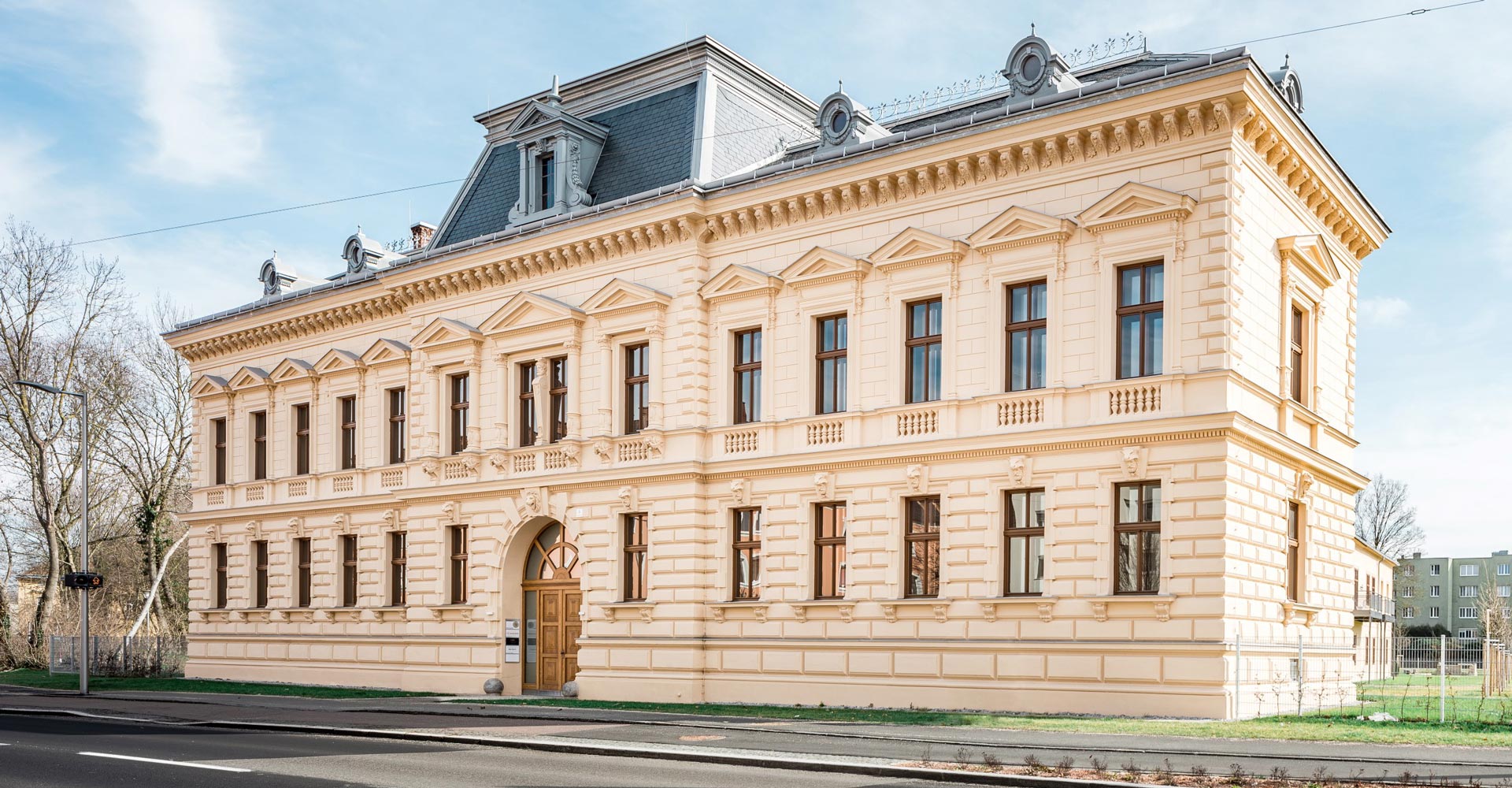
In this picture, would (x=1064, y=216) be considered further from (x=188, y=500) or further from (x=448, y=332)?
(x=188, y=500)

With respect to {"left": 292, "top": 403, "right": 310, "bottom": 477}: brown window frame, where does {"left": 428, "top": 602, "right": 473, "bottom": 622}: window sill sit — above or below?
below

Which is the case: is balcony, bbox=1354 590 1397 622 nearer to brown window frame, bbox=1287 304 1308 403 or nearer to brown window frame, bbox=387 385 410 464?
brown window frame, bbox=1287 304 1308 403

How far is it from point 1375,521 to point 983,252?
8025cm

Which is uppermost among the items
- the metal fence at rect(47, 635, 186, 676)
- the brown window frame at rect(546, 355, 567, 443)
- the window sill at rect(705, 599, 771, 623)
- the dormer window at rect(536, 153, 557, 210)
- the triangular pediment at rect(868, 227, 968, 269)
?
the dormer window at rect(536, 153, 557, 210)

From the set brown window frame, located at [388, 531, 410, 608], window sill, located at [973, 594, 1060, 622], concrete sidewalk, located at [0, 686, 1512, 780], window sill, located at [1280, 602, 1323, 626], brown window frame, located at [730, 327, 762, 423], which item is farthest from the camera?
brown window frame, located at [388, 531, 410, 608]

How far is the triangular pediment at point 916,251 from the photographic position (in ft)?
87.8

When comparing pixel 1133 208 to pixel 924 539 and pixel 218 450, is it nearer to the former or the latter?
pixel 924 539

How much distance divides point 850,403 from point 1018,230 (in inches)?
199

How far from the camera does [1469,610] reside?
399ft

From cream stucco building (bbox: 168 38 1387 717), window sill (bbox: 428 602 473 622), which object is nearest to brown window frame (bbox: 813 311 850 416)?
cream stucco building (bbox: 168 38 1387 717)

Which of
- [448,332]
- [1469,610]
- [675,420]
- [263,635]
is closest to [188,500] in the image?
[263,635]

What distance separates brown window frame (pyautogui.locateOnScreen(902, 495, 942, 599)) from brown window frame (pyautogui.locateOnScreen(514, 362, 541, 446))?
11.0m

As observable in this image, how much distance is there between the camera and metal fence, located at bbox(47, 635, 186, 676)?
148 feet

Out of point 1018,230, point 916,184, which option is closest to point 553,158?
point 916,184
